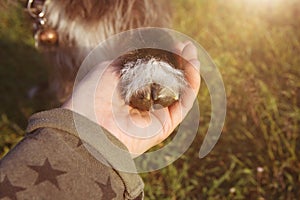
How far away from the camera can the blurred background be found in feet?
6.42

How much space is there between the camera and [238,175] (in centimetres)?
197

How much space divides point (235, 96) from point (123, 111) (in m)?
1.06

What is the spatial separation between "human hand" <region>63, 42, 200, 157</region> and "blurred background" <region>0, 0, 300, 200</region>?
610 millimetres

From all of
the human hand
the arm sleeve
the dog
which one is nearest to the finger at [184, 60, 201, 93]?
the human hand

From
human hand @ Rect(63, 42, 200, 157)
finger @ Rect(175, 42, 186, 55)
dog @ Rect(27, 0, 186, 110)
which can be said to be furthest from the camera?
dog @ Rect(27, 0, 186, 110)

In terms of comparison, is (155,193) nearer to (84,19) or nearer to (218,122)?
(218,122)

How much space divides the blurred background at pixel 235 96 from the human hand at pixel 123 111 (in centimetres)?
61

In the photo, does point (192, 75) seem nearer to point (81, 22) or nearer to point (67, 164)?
point (67, 164)

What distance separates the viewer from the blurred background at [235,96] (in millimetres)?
1957

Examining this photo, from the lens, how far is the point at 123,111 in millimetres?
1336

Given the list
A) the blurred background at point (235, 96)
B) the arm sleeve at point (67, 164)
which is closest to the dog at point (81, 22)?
the blurred background at point (235, 96)

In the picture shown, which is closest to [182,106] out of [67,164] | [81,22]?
[67,164]

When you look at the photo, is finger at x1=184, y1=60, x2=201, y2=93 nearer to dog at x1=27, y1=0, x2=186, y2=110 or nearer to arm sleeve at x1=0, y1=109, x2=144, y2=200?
arm sleeve at x1=0, y1=109, x2=144, y2=200

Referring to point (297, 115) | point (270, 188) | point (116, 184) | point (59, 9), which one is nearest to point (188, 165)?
point (270, 188)
